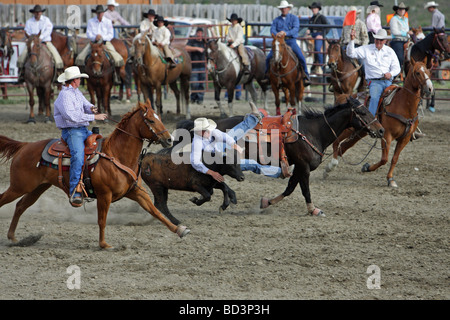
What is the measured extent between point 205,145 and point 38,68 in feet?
28.7

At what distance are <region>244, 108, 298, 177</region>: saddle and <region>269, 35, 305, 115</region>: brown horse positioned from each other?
7.04 metres

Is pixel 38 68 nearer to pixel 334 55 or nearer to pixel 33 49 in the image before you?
pixel 33 49

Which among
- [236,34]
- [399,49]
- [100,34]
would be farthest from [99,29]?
[399,49]

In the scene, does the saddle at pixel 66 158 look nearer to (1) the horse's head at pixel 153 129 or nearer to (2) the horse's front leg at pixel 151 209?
(2) the horse's front leg at pixel 151 209

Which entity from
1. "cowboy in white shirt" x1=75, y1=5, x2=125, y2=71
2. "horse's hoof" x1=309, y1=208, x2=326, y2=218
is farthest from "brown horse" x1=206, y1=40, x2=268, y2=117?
"horse's hoof" x1=309, y1=208, x2=326, y2=218

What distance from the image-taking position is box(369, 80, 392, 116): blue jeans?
34.3 feet

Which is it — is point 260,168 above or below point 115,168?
below

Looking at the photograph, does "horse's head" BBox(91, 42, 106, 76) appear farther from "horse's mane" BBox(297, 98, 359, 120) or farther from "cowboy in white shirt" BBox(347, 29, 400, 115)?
"horse's mane" BBox(297, 98, 359, 120)

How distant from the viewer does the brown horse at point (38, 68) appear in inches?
614

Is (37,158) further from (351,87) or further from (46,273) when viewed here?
(351,87)

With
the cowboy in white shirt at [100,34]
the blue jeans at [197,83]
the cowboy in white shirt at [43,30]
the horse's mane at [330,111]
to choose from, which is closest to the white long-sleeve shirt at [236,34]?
the cowboy in white shirt at [100,34]

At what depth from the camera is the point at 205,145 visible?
8.15 meters
